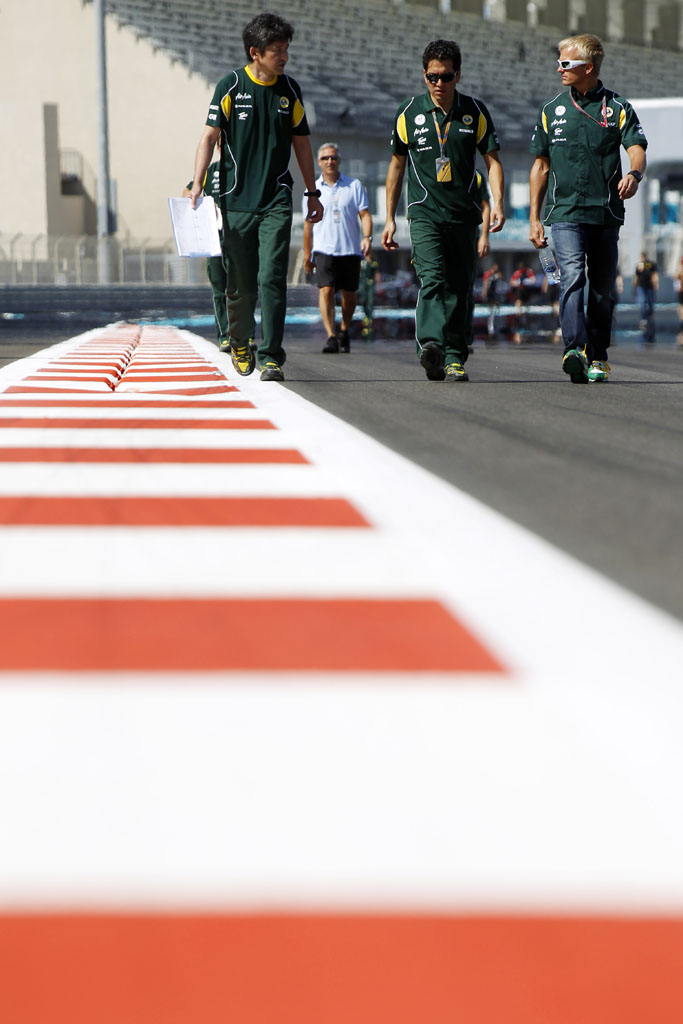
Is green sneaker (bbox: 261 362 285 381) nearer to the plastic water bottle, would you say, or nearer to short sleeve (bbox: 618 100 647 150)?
the plastic water bottle

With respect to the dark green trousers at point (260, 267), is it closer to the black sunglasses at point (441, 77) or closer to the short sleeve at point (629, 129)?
the black sunglasses at point (441, 77)

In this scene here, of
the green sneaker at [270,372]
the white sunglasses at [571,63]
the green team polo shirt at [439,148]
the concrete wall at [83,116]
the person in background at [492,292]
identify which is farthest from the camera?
the concrete wall at [83,116]

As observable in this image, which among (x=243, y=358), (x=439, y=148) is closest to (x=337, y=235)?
(x=243, y=358)

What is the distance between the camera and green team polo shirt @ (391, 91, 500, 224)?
30.0 ft

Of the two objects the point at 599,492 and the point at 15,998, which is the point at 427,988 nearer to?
the point at 15,998

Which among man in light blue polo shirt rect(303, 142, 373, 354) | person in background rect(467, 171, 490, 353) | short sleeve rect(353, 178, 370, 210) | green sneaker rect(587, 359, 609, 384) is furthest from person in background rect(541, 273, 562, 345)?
green sneaker rect(587, 359, 609, 384)

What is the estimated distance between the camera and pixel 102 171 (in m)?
34.9

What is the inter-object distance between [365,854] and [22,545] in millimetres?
2068

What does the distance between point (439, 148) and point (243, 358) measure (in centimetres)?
178

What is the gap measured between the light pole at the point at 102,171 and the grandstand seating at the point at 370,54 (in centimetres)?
830

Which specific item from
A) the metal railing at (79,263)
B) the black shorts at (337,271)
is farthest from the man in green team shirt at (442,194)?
the metal railing at (79,263)

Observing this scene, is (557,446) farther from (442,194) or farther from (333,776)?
(442,194)

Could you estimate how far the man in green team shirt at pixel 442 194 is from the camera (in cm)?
912

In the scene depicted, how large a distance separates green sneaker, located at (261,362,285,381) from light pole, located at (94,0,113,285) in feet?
87.2
